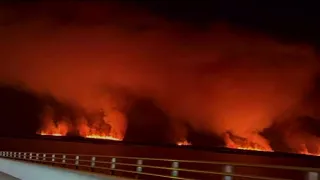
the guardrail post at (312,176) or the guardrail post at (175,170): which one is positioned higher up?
the guardrail post at (175,170)

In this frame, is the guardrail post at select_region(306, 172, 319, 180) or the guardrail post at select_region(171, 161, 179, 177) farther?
the guardrail post at select_region(171, 161, 179, 177)

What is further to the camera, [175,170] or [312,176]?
[175,170]

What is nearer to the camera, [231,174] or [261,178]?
[261,178]

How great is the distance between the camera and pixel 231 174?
12.2m

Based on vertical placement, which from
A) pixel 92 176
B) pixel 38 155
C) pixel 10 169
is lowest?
pixel 92 176

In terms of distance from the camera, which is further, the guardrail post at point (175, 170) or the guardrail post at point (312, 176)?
the guardrail post at point (175, 170)

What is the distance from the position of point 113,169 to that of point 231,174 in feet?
30.7

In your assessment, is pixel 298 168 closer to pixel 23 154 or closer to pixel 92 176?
pixel 92 176

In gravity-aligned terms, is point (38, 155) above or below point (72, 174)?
above

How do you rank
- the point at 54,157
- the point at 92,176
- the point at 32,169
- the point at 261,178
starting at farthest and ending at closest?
the point at 54,157 < the point at 32,169 < the point at 92,176 < the point at 261,178

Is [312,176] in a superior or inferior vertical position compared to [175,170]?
inferior

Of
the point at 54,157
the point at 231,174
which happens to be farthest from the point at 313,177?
the point at 54,157

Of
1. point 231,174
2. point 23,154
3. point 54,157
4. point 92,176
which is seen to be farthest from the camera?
point 23,154

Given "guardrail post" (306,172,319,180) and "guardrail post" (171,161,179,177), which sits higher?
"guardrail post" (171,161,179,177)
